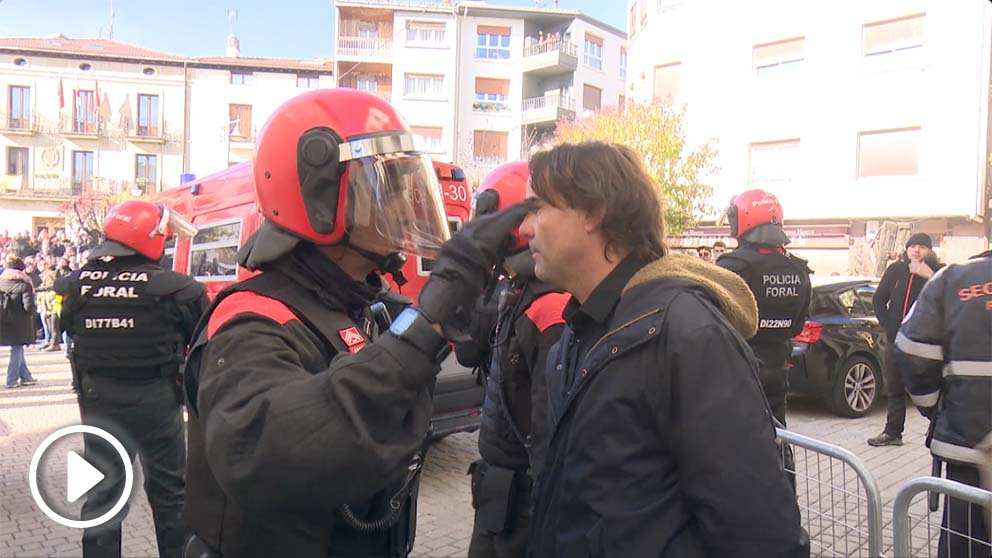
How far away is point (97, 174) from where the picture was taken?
2103 centimetres

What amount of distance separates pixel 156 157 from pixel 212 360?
22.7 m

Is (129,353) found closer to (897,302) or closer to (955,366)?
(955,366)

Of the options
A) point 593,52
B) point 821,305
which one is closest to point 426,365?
point 821,305

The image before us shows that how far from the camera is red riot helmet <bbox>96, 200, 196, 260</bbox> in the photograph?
4.57m

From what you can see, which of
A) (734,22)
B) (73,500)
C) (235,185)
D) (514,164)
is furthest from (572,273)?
(734,22)

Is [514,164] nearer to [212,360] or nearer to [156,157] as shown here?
[212,360]

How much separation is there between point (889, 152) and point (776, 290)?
19.2 metres

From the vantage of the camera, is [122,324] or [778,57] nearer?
[122,324]

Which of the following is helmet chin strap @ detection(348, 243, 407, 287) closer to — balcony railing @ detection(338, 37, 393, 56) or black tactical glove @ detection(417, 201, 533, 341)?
black tactical glove @ detection(417, 201, 533, 341)

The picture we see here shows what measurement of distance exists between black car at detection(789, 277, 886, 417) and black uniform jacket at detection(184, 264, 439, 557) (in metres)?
7.88

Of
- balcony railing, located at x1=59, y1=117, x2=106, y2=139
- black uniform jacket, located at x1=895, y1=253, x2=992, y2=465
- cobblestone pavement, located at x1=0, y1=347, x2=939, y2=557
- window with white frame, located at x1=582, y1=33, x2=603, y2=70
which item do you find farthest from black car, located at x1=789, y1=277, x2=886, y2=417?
window with white frame, located at x1=582, y1=33, x2=603, y2=70

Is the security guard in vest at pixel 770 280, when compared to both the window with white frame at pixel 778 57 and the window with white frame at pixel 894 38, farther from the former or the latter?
the window with white frame at pixel 778 57

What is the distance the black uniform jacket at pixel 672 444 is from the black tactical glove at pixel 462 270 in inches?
14.7

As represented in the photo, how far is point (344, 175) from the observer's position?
170 centimetres
